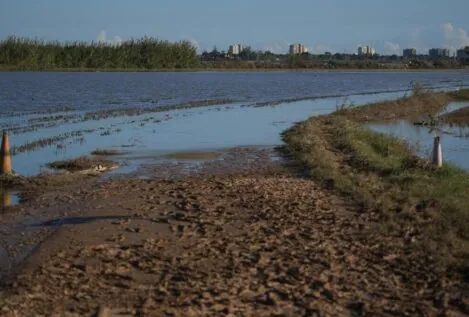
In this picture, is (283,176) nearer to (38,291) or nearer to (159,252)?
(159,252)

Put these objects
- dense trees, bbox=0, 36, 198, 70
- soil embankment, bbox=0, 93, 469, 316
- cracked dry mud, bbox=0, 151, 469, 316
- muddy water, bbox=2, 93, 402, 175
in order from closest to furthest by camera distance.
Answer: cracked dry mud, bbox=0, 151, 469, 316
soil embankment, bbox=0, 93, 469, 316
muddy water, bbox=2, 93, 402, 175
dense trees, bbox=0, 36, 198, 70

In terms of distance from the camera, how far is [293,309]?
6969 mm

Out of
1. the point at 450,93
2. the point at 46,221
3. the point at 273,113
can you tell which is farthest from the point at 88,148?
the point at 450,93

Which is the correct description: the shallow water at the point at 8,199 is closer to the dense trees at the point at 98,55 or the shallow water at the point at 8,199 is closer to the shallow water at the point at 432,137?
the shallow water at the point at 432,137

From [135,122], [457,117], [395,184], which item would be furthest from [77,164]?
[457,117]

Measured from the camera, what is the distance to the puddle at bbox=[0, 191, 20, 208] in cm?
1230

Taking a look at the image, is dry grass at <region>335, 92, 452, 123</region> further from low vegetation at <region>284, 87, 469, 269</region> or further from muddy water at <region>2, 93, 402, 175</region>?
low vegetation at <region>284, 87, 469, 269</region>

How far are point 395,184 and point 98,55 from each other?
92558mm

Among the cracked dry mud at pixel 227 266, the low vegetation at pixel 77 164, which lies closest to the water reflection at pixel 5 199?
the cracked dry mud at pixel 227 266

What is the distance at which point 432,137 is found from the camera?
2828 centimetres

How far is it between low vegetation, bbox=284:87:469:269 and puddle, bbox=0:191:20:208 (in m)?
5.90

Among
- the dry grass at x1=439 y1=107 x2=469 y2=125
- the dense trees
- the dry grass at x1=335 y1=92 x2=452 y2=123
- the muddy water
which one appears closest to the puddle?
the muddy water

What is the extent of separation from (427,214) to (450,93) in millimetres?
47244

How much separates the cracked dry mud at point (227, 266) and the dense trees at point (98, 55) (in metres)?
86.2
